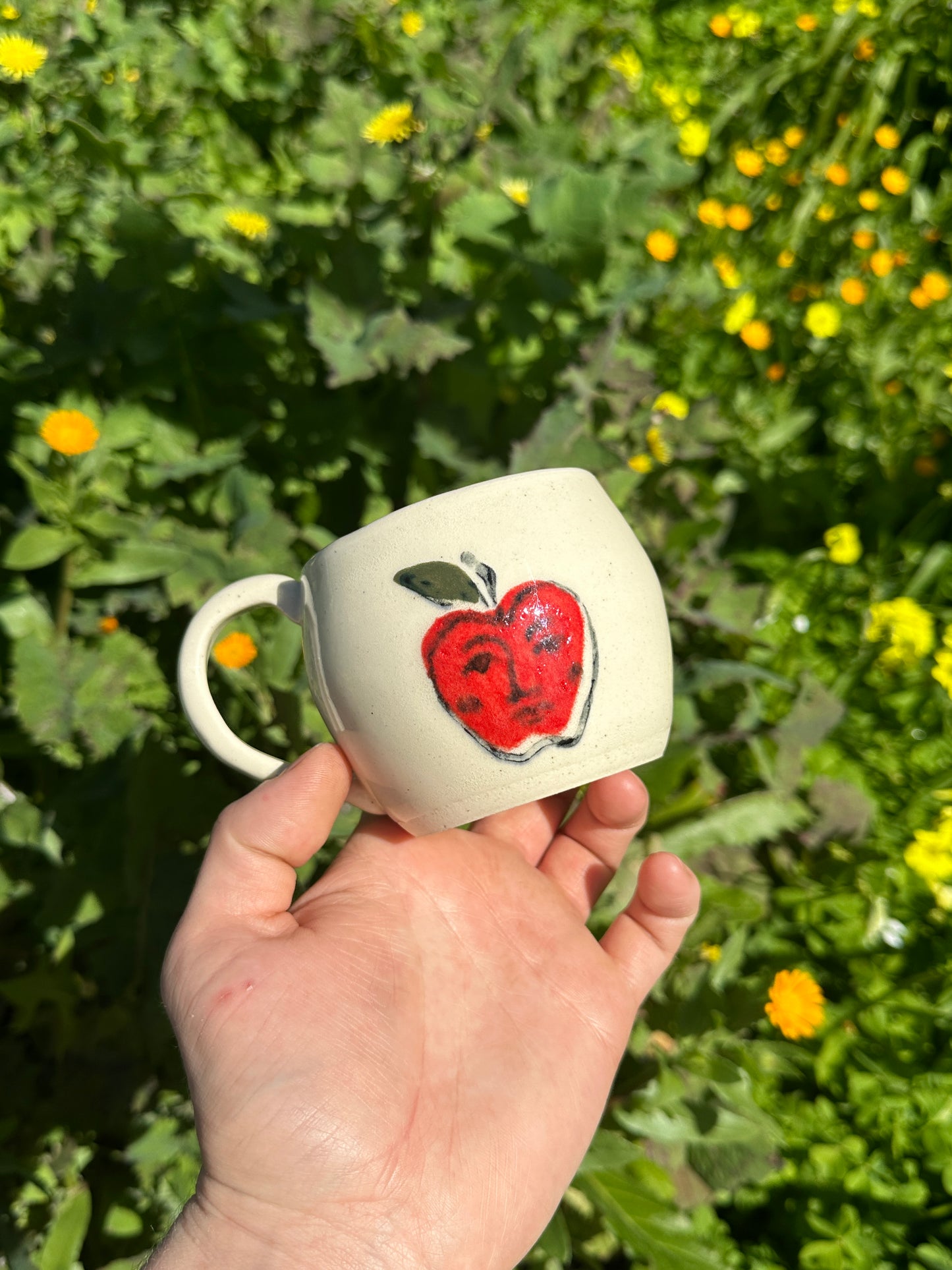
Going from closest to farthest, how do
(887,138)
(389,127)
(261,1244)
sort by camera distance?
(261,1244)
(389,127)
(887,138)

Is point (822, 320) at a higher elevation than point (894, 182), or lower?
lower

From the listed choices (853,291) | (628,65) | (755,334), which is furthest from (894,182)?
(628,65)

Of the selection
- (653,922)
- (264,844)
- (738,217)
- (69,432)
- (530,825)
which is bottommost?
(653,922)

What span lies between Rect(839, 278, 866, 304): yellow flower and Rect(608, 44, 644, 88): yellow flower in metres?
1.41

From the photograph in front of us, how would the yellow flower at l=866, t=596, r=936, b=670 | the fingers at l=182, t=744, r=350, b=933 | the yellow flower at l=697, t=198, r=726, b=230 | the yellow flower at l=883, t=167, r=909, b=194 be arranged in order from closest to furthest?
the fingers at l=182, t=744, r=350, b=933, the yellow flower at l=866, t=596, r=936, b=670, the yellow flower at l=697, t=198, r=726, b=230, the yellow flower at l=883, t=167, r=909, b=194

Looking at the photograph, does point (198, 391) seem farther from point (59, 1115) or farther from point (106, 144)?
point (59, 1115)

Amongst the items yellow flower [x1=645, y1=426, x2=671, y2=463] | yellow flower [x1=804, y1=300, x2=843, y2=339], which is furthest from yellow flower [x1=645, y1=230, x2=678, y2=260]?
yellow flower [x1=645, y1=426, x2=671, y2=463]

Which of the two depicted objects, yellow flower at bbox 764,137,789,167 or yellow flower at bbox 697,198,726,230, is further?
yellow flower at bbox 764,137,789,167

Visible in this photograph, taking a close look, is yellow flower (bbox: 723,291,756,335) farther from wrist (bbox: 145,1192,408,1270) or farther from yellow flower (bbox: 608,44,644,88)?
wrist (bbox: 145,1192,408,1270)

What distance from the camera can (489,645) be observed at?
3.73 feet

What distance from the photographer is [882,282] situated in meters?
3.00

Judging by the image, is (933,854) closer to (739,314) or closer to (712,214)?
(739,314)

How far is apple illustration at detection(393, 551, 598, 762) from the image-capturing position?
1.14m

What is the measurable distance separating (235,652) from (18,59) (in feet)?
5.53
